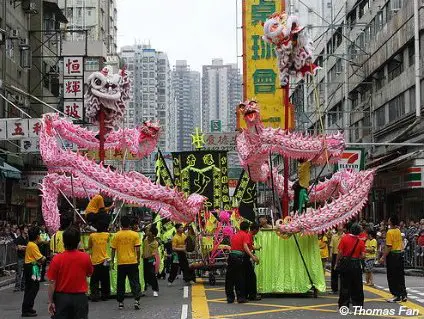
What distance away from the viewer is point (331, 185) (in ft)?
63.3

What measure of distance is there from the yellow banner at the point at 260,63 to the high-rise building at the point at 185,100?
64.6 m

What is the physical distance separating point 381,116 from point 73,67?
16.5m

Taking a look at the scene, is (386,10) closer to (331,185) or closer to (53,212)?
(331,185)

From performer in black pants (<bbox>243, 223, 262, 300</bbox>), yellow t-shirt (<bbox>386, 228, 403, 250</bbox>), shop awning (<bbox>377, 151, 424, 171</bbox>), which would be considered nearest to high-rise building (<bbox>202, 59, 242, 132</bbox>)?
shop awning (<bbox>377, 151, 424, 171</bbox>)

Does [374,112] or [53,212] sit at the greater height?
[374,112]

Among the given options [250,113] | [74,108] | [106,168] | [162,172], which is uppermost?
[74,108]

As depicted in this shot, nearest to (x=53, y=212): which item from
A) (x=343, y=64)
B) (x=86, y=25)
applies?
(x=343, y=64)

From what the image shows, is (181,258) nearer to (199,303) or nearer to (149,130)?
(149,130)

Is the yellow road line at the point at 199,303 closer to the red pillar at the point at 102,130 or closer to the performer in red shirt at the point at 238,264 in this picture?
the performer in red shirt at the point at 238,264

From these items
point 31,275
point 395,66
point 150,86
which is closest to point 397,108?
point 395,66

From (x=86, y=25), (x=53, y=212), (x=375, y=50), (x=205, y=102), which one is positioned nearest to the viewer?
(x=53, y=212)

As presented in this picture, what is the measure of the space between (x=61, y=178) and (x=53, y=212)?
0.84 meters

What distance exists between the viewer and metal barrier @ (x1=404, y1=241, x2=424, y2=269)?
25292 mm

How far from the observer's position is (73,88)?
1313 inches
